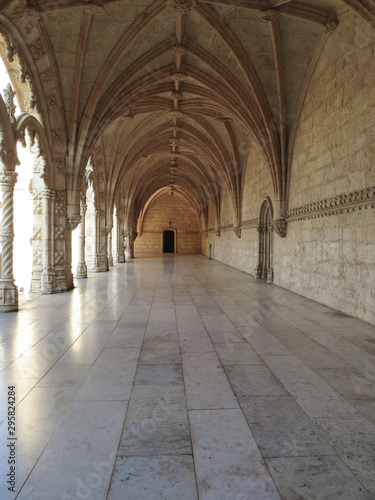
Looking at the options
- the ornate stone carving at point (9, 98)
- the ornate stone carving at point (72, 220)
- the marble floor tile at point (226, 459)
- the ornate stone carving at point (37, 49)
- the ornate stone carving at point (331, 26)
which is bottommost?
the marble floor tile at point (226, 459)

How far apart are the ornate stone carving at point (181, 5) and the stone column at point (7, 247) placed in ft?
14.1

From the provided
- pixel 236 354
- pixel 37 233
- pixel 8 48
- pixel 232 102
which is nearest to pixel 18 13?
pixel 8 48

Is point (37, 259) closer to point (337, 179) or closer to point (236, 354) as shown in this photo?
point (236, 354)

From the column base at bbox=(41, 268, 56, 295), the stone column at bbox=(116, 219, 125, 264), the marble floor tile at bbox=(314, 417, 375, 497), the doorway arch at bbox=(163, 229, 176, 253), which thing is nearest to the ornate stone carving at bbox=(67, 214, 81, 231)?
the column base at bbox=(41, 268, 56, 295)

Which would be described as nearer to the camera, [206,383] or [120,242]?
[206,383]

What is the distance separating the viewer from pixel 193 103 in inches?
477

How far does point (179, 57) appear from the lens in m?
8.93

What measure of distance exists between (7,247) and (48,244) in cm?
191

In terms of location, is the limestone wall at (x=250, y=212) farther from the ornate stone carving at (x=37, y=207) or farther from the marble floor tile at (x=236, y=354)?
the marble floor tile at (x=236, y=354)

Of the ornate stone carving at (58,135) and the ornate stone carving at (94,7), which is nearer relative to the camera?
the ornate stone carving at (94,7)

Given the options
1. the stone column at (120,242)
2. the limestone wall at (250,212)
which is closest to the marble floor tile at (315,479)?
the limestone wall at (250,212)

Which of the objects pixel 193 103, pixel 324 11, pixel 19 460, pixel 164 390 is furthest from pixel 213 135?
pixel 19 460

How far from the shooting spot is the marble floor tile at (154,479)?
1711 millimetres

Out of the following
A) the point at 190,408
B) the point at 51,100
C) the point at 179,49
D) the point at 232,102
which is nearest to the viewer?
the point at 190,408
